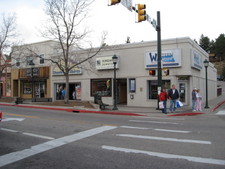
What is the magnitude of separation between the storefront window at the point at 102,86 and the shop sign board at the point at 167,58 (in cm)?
433

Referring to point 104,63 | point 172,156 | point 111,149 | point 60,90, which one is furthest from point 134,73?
point 172,156

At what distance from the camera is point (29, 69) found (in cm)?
2714

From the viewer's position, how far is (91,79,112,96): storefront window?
20.9m

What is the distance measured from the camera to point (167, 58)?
17.8 m

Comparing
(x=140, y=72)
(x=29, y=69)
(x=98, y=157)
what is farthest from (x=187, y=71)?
(x=29, y=69)

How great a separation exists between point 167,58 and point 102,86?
7027 mm

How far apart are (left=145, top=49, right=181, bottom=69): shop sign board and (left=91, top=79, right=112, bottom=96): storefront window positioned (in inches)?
170

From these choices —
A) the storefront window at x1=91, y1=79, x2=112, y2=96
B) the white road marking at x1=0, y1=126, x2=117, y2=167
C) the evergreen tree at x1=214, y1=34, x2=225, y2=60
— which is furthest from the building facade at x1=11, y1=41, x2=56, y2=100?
the evergreen tree at x1=214, y1=34, x2=225, y2=60

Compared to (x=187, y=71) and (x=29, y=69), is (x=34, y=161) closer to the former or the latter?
(x=187, y=71)

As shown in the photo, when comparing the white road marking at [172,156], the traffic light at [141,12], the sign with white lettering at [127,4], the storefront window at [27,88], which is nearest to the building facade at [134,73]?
the storefront window at [27,88]

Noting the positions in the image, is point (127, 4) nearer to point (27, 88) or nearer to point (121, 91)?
point (121, 91)

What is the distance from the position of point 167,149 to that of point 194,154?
28.3 inches

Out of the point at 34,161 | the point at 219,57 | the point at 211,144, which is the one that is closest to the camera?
the point at 34,161

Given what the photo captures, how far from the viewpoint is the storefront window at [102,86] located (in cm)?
2089
